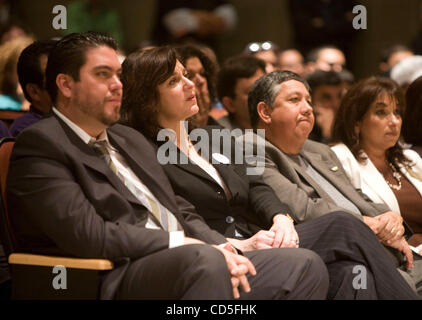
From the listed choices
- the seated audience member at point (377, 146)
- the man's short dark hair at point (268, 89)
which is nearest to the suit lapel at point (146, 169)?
the man's short dark hair at point (268, 89)

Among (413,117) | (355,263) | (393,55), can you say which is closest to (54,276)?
(355,263)

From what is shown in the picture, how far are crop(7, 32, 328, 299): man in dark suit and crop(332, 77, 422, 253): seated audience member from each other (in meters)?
1.00

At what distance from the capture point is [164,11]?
5836 mm

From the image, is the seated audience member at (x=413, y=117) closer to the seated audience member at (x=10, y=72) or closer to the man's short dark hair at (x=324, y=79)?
the man's short dark hair at (x=324, y=79)

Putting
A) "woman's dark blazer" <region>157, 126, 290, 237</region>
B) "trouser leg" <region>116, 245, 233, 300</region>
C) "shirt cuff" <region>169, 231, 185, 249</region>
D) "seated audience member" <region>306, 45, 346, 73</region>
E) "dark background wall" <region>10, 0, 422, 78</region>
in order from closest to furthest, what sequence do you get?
"trouser leg" <region>116, 245, 233, 300</region>
"shirt cuff" <region>169, 231, 185, 249</region>
"woman's dark blazer" <region>157, 126, 290, 237</region>
"seated audience member" <region>306, 45, 346, 73</region>
"dark background wall" <region>10, 0, 422, 78</region>

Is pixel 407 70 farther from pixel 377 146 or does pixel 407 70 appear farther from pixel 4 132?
pixel 4 132

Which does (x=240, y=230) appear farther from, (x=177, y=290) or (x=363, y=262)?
(x=177, y=290)

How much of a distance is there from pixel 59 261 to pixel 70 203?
0.59 feet

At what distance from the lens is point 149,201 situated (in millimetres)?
2422

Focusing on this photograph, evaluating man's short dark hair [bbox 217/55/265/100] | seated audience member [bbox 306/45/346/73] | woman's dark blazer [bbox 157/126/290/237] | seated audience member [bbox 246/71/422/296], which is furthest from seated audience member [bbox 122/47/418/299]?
seated audience member [bbox 306/45/346/73]

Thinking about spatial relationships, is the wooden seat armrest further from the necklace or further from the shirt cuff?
the necklace

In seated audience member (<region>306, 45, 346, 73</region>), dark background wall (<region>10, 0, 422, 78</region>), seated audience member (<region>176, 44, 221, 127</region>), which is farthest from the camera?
dark background wall (<region>10, 0, 422, 78</region>)

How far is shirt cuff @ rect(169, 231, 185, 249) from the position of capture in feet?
7.20
